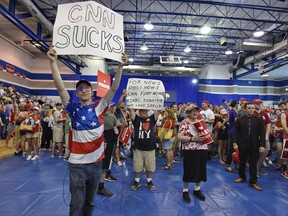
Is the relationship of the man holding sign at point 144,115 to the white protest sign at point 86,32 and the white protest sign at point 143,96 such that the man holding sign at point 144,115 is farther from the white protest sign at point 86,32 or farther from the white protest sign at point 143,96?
the white protest sign at point 86,32

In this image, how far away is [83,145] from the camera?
179 centimetres

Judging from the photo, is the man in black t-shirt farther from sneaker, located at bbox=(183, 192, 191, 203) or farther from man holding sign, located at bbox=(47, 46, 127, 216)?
man holding sign, located at bbox=(47, 46, 127, 216)

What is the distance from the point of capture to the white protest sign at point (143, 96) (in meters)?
3.55

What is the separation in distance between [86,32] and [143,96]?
A: 5.77ft

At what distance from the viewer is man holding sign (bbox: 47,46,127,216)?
178cm

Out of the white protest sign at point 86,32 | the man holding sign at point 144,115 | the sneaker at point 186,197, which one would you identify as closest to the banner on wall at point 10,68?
the man holding sign at point 144,115

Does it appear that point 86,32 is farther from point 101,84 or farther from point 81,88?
point 101,84

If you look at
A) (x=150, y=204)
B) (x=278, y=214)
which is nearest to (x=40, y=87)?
(x=150, y=204)

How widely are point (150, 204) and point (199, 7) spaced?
345 inches

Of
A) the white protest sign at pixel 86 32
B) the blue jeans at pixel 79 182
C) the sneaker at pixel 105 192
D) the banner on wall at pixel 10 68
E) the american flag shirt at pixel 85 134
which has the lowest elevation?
the sneaker at pixel 105 192

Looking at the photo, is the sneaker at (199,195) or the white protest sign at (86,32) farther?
the sneaker at (199,195)

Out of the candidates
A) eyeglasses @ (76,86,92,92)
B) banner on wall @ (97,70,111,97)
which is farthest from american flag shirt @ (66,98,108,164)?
banner on wall @ (97,70,111,97)

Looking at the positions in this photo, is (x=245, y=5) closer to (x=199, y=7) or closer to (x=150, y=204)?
(x=199, y=7)

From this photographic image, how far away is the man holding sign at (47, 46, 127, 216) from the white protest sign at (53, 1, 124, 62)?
190 millimetres
